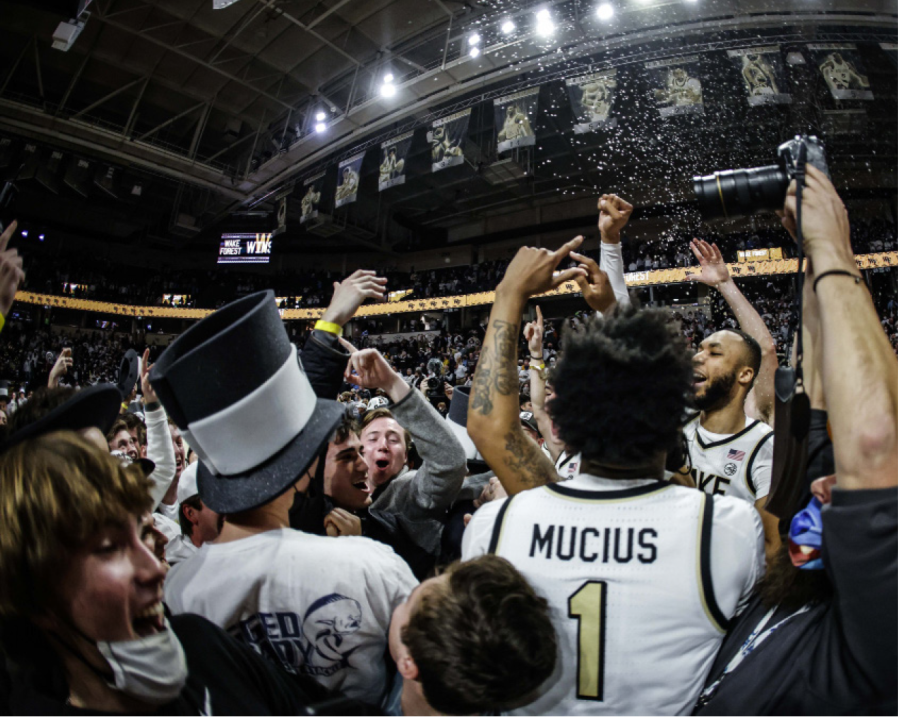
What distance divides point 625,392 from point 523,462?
399 mm

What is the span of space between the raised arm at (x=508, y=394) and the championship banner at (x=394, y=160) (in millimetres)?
11964

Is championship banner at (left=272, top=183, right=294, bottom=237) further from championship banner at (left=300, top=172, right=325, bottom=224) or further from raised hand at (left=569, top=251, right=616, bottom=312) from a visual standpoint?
raised hand at (left=569, top=251, right=616, bottom=312)

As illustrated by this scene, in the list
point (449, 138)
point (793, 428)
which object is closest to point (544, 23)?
point (449, 138)

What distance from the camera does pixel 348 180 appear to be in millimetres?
14086

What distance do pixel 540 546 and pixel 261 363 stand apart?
2.86 ft

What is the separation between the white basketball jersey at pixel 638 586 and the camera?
1.19 m

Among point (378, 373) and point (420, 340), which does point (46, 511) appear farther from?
point (420, 340)

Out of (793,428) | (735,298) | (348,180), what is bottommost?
(793,428)

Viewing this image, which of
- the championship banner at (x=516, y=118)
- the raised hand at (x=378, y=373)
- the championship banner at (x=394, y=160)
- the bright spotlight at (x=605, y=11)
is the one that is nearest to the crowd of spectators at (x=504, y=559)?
the raised hand at (x=378, y=373)

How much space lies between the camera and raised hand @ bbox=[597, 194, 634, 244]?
2.18m

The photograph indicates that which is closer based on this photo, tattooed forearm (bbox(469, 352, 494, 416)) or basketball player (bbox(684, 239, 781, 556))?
A: tattooed forearm (bbox(469, 352, 494, 416))

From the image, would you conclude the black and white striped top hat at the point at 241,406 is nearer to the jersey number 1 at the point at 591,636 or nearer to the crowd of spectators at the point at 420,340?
the jersey number 1 at the point at 591,636

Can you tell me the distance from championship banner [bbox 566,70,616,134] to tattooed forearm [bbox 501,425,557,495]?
940 cm

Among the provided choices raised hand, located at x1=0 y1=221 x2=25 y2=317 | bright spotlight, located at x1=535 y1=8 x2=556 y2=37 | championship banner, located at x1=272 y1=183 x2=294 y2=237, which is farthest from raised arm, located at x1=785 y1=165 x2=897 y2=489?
championship banner, located at x1=272 y1=183 x2=294 y2=237
